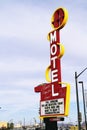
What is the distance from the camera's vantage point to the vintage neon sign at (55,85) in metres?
26.7

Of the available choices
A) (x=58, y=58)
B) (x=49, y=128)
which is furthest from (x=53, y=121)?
(x=58, y=58)

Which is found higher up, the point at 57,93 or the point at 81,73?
the point at 81,73

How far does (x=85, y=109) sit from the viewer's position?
5347 cm

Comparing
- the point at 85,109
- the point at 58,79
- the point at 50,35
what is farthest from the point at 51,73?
the point at 85,109

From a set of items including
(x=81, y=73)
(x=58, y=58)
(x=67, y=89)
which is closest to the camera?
(x=67, y=89)

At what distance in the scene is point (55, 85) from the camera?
27.5 m

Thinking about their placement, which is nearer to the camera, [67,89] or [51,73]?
[67,89]

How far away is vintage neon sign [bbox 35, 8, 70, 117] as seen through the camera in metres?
26.7

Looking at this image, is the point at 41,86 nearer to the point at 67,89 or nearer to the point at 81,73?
the point at 67,89

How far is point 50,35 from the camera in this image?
29438 mm

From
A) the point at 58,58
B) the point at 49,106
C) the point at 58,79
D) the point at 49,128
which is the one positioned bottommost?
the point at 49,128

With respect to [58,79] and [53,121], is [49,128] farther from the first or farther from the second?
Answer: [58,79]

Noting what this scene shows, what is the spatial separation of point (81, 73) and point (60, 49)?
8746 mm

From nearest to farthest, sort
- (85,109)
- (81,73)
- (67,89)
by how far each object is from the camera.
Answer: (67,89)
(81,73)
(85,109)
